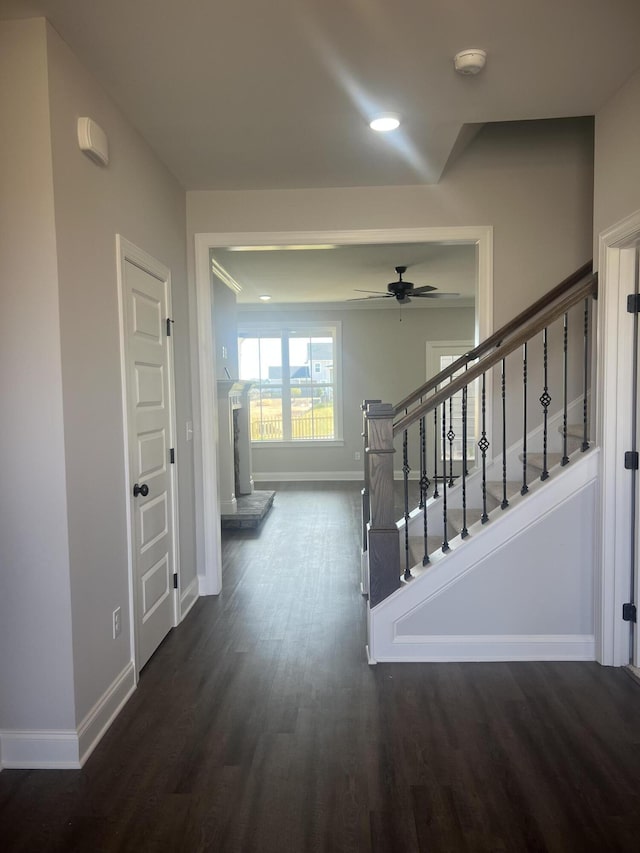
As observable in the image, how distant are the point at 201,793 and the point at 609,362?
247 cm

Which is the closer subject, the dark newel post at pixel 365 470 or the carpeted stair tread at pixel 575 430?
the dark newel post at pixel 365 470

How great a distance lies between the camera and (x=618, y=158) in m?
2.66

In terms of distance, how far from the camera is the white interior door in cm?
280

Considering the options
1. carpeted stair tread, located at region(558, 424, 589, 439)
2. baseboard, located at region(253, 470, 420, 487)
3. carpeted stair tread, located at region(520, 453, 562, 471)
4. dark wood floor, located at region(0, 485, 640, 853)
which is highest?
carpeted stair tread, located at region(558, 424, 589, 439)

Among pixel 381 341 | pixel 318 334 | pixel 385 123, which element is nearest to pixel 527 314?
pixel 385 123

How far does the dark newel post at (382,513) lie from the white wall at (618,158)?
1361 millimetres

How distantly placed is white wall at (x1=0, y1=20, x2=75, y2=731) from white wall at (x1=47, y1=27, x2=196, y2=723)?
44 mm

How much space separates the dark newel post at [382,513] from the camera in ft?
9.42

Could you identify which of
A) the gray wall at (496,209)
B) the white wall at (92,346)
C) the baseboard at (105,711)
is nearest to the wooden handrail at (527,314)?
the gray wall at (496,209)

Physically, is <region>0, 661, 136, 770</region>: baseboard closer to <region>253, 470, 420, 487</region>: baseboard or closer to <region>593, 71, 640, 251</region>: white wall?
<region>593, 71, 640, 251</region>: white wall

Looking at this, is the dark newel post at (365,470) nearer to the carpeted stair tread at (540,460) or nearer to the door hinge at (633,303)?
the carpeted stair tread at (540,460)

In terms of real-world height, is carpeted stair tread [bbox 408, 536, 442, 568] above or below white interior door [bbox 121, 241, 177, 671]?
below

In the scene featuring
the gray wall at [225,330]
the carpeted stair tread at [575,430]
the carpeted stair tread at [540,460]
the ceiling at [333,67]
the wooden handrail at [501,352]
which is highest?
the ceiling at [333,67]

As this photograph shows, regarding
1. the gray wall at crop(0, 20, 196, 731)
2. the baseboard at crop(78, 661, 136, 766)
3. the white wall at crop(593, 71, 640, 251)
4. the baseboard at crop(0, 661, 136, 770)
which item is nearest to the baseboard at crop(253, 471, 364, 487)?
the baseboard at crop(78, 661, 136, 766)
